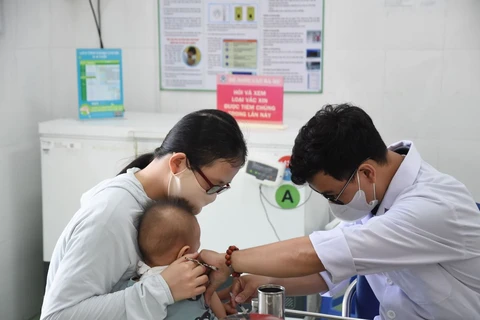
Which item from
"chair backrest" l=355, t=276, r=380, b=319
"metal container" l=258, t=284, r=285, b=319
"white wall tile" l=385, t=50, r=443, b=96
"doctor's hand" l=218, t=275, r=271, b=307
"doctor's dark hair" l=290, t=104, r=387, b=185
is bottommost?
"chair backrest" l=355, t=276, r=380, b=319

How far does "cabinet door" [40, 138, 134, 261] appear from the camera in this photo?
3.04 m

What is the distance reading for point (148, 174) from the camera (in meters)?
1.73

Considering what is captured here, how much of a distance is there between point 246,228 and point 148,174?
1215 millimetres

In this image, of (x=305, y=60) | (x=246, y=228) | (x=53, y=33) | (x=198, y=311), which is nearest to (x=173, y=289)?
(x=198, y=311)

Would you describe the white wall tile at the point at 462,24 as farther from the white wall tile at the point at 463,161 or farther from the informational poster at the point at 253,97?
the informational poster at the point at 253,97

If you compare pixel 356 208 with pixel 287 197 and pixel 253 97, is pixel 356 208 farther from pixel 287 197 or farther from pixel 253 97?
pixel 253 97

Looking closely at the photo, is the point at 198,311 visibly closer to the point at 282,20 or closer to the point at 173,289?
the point at 173,289

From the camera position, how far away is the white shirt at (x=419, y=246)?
66.2 inches

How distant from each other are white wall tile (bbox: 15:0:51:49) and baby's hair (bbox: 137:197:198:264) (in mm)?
1976

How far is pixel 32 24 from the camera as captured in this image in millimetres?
3320

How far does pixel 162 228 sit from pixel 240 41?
6.67 ft

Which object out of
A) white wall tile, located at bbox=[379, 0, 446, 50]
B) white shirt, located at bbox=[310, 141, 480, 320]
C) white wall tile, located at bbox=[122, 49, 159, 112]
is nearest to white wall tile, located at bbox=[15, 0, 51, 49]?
white wall tile, located at bbox=[122, 49, 159, 112]

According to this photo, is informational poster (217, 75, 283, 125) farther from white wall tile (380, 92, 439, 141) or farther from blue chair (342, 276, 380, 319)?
blue chair (342, 276, 380, 319)

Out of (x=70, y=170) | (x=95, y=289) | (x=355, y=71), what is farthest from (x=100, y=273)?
(x=355, y=71)
